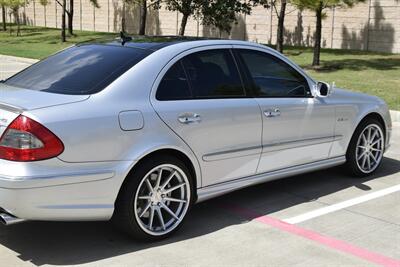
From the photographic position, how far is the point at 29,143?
390 cm

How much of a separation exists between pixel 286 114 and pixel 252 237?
1.30 metres

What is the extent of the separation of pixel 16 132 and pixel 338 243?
2570mm

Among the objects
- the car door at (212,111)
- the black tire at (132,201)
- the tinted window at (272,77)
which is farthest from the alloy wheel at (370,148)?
the black tire at (132,201)

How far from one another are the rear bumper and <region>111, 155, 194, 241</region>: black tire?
89mm

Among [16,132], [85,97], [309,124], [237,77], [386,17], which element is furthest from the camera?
[386,17]

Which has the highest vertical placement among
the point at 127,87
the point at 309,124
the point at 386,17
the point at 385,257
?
the point at 386,17

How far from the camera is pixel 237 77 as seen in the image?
5.19 m

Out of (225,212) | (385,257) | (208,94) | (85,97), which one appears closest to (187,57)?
(208,94)

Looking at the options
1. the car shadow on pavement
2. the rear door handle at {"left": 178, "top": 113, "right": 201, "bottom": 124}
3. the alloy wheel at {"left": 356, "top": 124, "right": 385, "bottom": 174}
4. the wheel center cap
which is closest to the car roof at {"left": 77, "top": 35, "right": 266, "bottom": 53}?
the rear door handle at {"left": 178, "top": 113, "right": 201, "bottom": 124}

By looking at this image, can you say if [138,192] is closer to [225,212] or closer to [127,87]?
[127,87]

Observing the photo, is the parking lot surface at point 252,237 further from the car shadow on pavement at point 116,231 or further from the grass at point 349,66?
the grass at point 349,66

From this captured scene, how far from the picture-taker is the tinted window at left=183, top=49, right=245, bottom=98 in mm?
4863

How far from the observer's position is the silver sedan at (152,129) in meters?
3.95

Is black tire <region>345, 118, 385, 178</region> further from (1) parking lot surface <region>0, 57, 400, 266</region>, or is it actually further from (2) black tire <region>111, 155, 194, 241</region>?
(2) black tire <region>111, 155, 194, 241</region>
